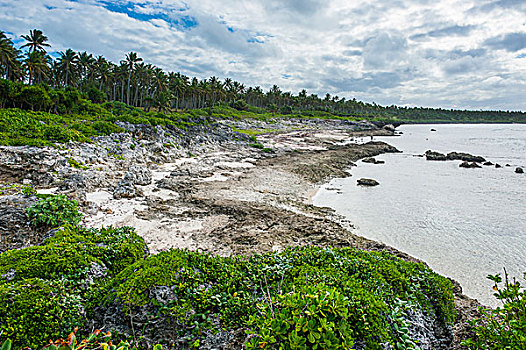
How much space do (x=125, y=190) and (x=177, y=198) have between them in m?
2.73

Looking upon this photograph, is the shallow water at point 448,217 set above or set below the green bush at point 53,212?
below

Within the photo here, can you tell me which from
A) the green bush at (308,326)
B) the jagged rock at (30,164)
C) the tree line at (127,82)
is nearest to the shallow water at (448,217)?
the green bush at (308,326)

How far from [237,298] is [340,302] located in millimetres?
1909

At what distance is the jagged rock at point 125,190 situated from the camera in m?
13.9

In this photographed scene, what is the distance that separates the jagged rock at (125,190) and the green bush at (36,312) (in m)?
10.5

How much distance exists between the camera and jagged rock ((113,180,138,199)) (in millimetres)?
13920

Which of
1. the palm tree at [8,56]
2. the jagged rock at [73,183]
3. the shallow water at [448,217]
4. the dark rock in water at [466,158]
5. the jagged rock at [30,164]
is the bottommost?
the shallow water at [448,217]

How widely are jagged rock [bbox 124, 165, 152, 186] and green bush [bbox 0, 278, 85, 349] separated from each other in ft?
41.7

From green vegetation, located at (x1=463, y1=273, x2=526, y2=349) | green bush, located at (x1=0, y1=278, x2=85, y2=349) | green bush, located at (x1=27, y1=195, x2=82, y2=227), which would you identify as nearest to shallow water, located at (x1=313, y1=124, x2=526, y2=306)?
green vegetation, located at (x1=463, y1=273, x2=526, y2=349)

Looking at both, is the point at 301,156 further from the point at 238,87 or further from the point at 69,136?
the point at 238,87

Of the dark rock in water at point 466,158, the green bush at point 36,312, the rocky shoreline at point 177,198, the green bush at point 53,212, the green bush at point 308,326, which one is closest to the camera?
the green bush at point 308,326

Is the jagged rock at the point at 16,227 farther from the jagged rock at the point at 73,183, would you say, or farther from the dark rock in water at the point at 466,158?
the dark rock in water at the point at 466,158

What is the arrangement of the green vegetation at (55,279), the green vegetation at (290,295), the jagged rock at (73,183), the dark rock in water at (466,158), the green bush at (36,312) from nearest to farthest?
the green vegetation at (290,295)
the green bush at (36,312)
the green vegetation at (55,279)
the jagged rock at (73,183)
the dark rock in water at (466,158)

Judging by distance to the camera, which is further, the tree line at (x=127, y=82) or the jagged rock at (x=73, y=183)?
the tree line at (x=127, y=82)
